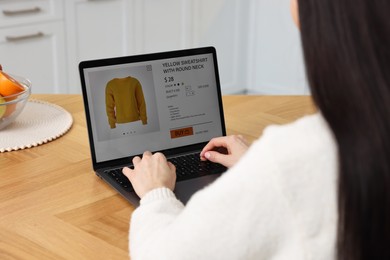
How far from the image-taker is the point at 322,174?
913mm

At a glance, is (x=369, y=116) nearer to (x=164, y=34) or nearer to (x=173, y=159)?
(x=173, y=159)

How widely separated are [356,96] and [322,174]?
0.12m

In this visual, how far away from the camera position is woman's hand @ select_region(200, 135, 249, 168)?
153 centimetres

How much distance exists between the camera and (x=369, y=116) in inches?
33.0

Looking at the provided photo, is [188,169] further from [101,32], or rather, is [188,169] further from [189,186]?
[101,32]

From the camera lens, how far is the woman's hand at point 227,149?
60.2 inches

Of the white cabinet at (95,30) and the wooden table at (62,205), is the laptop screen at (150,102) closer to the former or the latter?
the wooden table at (62,205)

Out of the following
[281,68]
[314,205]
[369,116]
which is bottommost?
[281,68]

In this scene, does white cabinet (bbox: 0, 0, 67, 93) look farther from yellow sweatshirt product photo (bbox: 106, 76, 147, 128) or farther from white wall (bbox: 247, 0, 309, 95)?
yellow sweatshirt product photo (bbox: 106, 76, 147, 128)

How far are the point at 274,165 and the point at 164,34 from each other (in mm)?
3224

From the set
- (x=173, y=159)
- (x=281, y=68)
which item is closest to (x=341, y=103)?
(x=173, y=159)

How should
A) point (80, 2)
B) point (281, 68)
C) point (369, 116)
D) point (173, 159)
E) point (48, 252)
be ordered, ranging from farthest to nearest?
point (281, 68) < point (80, 2) < point (173, 159) < point (48, 252) < point (369, 116)

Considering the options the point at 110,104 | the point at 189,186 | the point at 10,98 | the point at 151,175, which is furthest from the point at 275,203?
the point at 10,98

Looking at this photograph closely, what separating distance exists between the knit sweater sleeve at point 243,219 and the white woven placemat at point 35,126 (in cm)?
78
